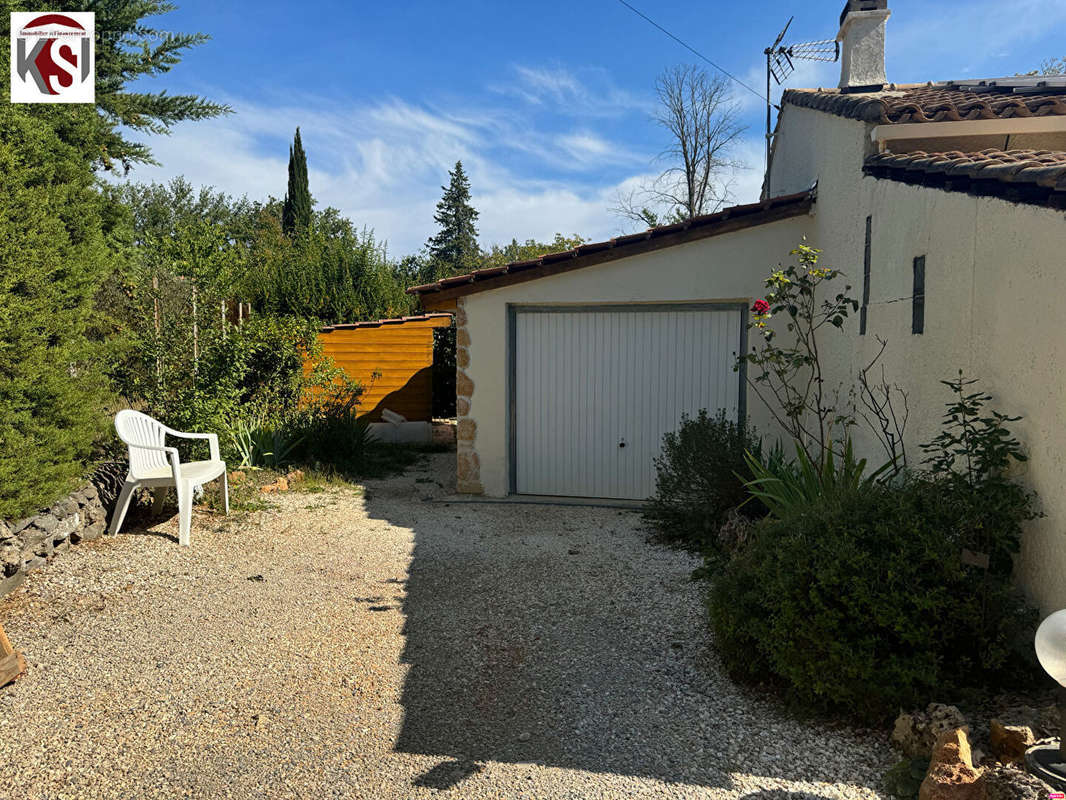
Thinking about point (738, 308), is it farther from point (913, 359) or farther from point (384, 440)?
point (384, 440)

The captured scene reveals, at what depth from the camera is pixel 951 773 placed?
93.7 inches

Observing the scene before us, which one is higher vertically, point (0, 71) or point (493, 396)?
point (0, 71)

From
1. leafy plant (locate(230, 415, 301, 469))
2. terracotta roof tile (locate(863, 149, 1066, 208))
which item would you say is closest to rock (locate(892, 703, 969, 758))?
terracotta roof tile (locate(863, 149, 1066, 208))

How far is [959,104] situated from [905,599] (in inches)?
159

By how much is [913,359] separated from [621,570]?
8.59 feet

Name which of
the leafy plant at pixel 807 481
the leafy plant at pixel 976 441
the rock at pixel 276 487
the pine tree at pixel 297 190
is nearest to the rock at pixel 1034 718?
the leafy plant at pixel 976 441

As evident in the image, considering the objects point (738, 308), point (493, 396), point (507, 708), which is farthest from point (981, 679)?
point (493, 396)

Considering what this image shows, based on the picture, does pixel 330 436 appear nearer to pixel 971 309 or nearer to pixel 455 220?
pixel 971 309

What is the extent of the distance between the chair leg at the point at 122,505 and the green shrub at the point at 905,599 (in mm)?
5334

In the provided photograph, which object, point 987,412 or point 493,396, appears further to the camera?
point 493,396

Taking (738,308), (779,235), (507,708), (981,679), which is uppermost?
(779,235)

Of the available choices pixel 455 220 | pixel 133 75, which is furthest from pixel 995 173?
pixel 455 220

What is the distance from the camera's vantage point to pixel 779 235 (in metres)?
7.57

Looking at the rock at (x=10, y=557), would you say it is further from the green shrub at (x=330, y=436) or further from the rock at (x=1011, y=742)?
the rock at (x=1011, y=742)
